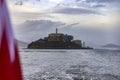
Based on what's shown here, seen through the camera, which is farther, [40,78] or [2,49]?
Answer: [40,78]

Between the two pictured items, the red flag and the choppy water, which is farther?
the choppy water

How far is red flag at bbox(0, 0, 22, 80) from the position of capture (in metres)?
0.87

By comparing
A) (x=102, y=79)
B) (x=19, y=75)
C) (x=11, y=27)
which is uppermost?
(x=11, y=27)

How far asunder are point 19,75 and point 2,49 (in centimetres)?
8

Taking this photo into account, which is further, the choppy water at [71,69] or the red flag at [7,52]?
the choppy water at [71,69]

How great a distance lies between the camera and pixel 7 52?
0.90 m

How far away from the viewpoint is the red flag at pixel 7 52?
0.87m

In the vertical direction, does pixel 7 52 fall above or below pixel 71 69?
above

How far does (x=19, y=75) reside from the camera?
35.3 inches

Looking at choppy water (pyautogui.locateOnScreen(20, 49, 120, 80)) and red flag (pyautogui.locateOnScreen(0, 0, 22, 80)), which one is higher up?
red flag (pyautogui.locateOnScreen(0, 0, 22, 80))

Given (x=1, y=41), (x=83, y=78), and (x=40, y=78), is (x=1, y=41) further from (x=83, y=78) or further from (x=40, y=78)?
(x=83, y=78)

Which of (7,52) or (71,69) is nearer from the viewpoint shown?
(7,52)

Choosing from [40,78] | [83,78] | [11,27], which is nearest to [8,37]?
[11,27]

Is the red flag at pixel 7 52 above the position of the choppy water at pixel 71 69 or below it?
above
